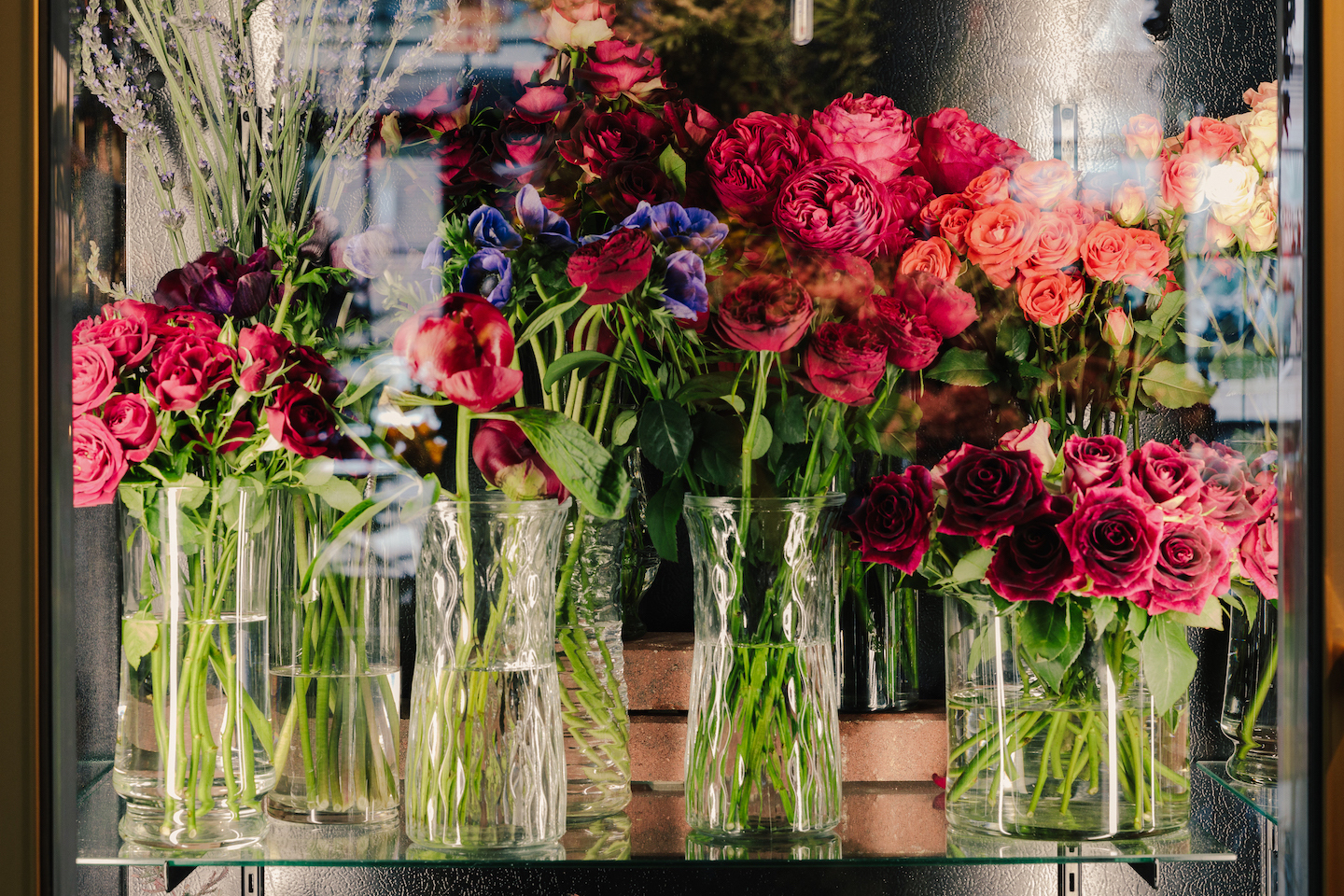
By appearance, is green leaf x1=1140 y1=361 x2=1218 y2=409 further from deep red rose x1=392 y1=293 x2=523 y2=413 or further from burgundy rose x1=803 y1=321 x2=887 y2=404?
deep red rose x1=392 y1=293 x2=523 y2=413

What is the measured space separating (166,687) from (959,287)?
499 mm

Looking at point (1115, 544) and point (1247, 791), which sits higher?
point (1115, 544)

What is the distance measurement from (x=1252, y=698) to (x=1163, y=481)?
170mm

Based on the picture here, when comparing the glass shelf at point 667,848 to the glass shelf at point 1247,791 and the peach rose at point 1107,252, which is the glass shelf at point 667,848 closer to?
the glass shelf at point 1247,791

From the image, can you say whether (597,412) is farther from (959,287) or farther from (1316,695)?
(1316,695)

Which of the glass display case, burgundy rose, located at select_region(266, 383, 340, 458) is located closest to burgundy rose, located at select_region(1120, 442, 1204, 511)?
the glass display case

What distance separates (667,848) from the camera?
564 mm

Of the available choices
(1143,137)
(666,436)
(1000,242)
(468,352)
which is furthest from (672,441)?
(1143,137)

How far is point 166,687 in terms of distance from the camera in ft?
1.88

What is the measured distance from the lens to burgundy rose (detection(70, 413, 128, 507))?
52 cm

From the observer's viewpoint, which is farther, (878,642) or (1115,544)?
(878,642)

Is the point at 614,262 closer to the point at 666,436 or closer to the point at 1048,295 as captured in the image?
the point at 666,436

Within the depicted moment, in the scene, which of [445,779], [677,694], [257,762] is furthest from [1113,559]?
[257,762]

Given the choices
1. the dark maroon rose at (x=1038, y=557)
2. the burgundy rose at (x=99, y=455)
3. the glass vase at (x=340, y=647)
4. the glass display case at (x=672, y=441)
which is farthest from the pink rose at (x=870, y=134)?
the burgundy rose at (x=99, y=455)
